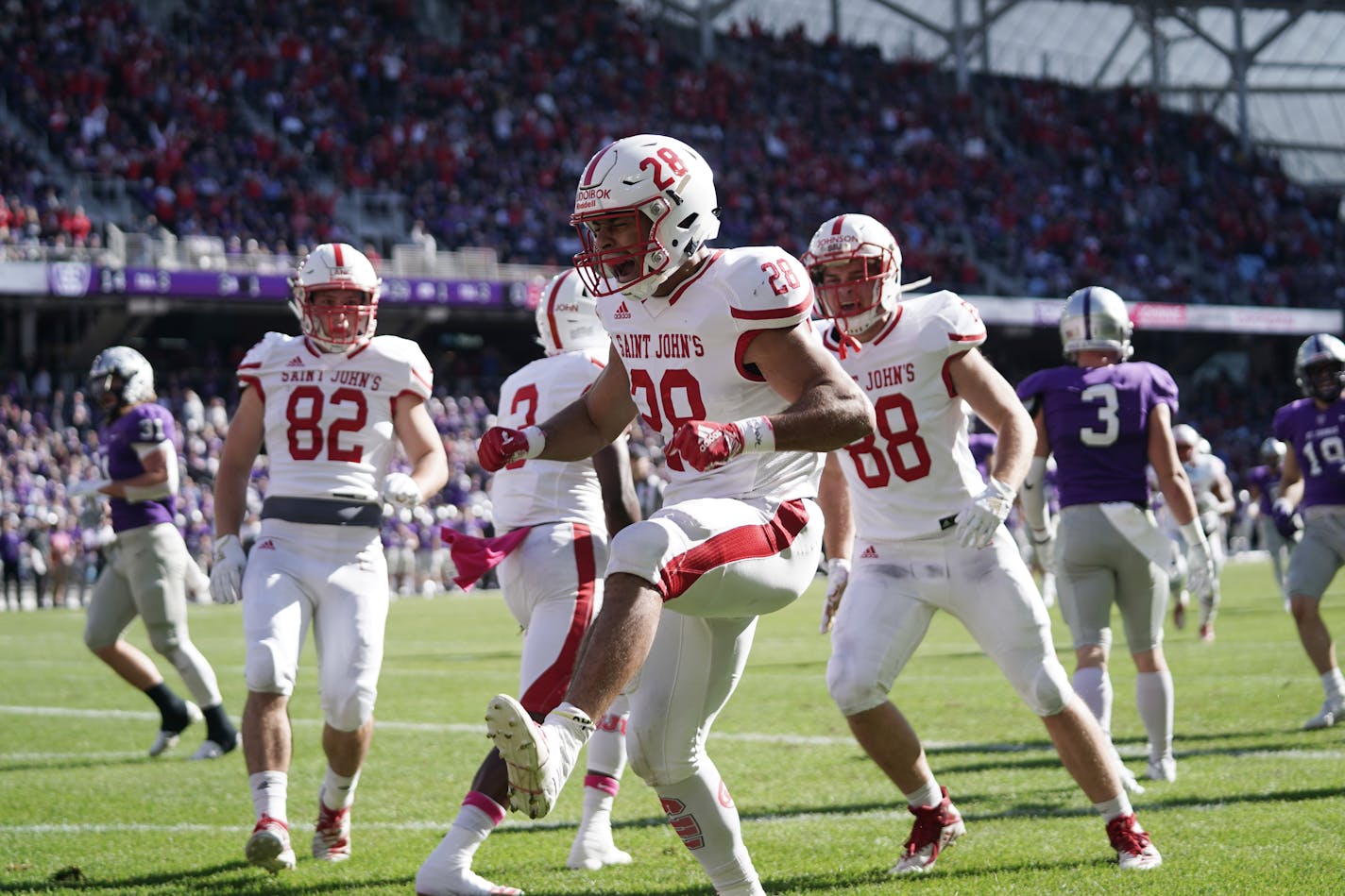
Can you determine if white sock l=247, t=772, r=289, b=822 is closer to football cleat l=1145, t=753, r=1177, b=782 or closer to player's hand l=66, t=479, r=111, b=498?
football cleat l=1145, t=753, r=1177, b=782

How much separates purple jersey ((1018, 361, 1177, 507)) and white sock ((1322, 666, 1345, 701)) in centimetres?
192

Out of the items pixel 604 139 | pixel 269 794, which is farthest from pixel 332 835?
pixel 604 139

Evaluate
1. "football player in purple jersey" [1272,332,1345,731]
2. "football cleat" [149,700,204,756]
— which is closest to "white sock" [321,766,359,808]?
"football cleat" [149,700,204,756]

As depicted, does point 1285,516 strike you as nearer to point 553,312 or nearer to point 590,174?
point 553,312

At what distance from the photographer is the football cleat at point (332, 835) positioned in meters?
5.41

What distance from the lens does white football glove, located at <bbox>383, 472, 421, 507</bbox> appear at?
5.01m

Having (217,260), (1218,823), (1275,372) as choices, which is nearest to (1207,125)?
(1275,372)

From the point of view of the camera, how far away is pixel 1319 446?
8328 mm

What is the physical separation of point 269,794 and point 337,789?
0.33 metres

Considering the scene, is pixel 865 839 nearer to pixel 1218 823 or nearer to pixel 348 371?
pixel 1218 823

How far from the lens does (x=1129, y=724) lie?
327 inches

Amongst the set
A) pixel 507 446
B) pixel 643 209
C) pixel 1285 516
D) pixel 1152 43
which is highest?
pixel 1152 43

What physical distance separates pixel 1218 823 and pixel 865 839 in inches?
46.9

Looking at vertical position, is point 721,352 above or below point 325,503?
above
